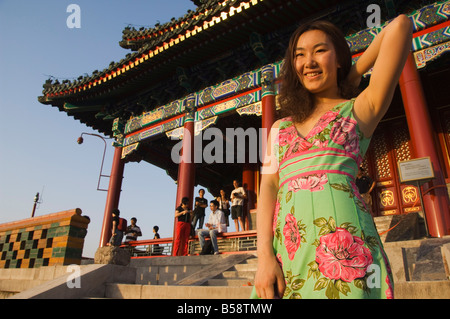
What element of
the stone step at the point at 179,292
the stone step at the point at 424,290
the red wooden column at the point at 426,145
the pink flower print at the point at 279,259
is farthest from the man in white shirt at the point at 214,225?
the pink flower print at the point at 279,259

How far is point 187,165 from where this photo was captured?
8.21 m

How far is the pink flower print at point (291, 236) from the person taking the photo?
1.01 m

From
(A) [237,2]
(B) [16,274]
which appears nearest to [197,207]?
(B) [16,274]

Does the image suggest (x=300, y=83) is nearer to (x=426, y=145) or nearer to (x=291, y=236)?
(x=291, y=236)

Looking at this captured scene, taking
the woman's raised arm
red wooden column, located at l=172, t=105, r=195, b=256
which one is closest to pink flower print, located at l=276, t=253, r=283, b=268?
the woman's raised arm

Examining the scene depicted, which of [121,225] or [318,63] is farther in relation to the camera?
[121,225]

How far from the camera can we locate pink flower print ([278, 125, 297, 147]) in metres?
1.22

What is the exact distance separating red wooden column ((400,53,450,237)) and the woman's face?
433 cm

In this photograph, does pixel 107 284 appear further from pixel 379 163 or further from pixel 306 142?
pixel 379 163

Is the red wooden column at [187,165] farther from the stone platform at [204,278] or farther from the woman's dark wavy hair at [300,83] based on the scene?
the woman's dark wavy hair at [300,83]

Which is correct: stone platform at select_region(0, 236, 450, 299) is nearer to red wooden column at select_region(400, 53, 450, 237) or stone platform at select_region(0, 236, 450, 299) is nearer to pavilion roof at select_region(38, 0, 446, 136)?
red wooden column at select_region(400, 53, 450, 237)

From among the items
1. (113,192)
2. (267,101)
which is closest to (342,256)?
(267,101)

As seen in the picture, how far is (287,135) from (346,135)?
0.23 meters

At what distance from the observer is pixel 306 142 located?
1145mm
